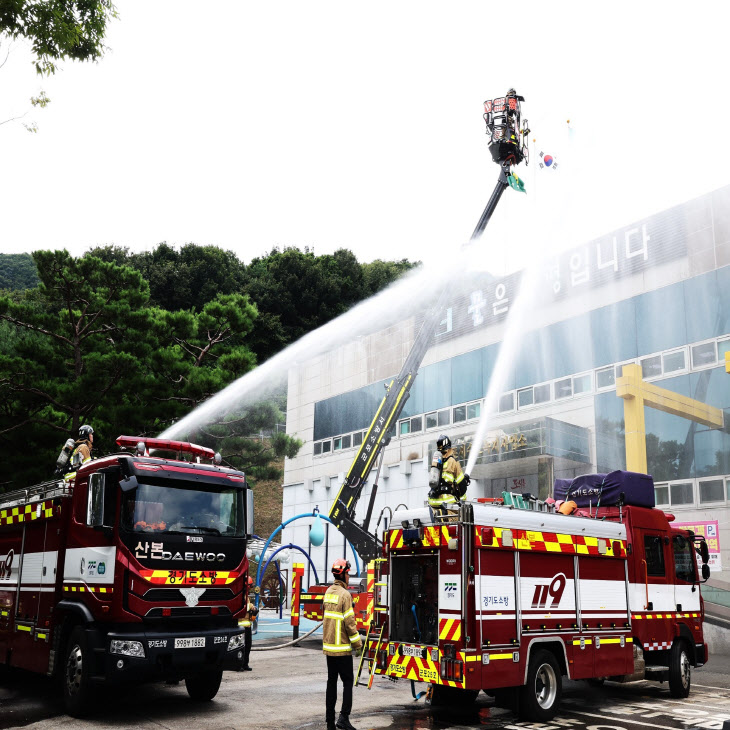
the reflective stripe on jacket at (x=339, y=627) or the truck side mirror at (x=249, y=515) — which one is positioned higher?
the truck side mirror at (x=249, y=515)

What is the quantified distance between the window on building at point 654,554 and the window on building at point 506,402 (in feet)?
54.9

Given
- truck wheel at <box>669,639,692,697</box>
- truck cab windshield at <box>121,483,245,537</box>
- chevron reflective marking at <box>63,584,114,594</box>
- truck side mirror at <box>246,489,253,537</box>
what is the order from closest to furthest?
1. chevron reflective marking at <box>63,584,114,594</box>
2. truck cab windshield at <box>121,483,245,537</box>
3. truck side mirror at <box>246,489,253,537</box>
4. truck wheel at <box>669,639,692,697</box>

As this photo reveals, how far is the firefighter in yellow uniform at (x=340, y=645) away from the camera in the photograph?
774 centimetres

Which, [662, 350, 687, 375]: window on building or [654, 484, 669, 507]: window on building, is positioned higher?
[662, 350, 687, 375]: window on building

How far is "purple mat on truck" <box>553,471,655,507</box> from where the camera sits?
10984mm

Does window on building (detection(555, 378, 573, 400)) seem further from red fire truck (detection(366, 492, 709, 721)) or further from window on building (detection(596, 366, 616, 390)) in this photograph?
red fire truck (detection(366, 492, 709, 721))

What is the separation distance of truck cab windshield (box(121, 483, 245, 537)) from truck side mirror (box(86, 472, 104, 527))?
10.3 inches

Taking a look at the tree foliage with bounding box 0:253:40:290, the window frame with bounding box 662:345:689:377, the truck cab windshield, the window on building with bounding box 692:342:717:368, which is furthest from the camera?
the tree foliage with bounding box 0:253:40:290

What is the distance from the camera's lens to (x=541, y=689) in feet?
29.4

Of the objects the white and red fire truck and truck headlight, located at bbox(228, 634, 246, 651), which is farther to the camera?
truck headlight, located at bbox(228, 634, 246, 651)

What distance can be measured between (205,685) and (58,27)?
969 centimetres

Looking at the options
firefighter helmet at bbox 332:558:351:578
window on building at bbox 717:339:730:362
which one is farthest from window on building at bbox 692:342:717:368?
firefighter helmet at bbox 332:558:351:578

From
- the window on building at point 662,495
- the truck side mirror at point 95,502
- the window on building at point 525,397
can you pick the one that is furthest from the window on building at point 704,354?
the truck side mirror at point 95,502

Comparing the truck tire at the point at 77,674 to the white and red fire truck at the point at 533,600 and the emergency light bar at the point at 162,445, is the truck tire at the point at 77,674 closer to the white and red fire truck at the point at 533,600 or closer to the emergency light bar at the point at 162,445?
the emergency light bar at the point at 162,445
